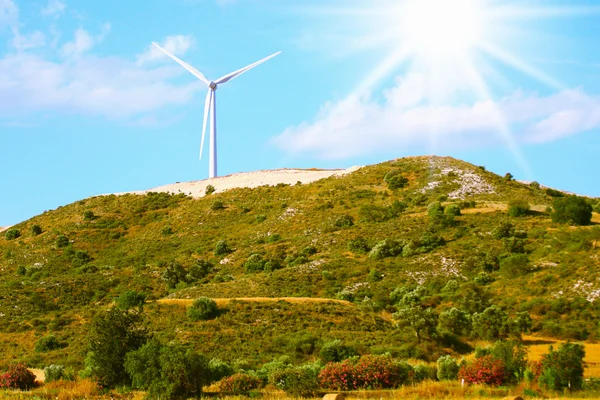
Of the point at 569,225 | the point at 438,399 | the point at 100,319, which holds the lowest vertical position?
the point at 438,399

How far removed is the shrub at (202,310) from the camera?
53719 millimetres

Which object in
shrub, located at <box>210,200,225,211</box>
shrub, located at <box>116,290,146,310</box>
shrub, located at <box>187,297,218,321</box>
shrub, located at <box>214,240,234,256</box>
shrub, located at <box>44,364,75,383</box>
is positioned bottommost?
shrub, located at <box>44,364,75,383</box>

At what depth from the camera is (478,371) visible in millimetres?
31547

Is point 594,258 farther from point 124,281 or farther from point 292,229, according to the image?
point 124,281

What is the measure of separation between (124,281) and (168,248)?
15.0 m

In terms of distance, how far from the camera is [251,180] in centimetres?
12825

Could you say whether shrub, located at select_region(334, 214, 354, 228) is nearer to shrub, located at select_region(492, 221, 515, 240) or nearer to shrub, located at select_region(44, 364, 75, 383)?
shrub, located at select_region(492, 221, 515, 240)

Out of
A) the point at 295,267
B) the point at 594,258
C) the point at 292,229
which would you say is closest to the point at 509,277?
the point at 594,258

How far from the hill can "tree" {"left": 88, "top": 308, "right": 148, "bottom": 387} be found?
990cm

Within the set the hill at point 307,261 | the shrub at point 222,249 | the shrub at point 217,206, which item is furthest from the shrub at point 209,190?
the shrub at point 222,249

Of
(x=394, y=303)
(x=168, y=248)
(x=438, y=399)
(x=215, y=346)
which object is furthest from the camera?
(x=168, y=248)

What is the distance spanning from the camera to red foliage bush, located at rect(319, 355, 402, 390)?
32953 millimetres

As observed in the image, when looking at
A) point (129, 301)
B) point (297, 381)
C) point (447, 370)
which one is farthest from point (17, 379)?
point (129, 301)

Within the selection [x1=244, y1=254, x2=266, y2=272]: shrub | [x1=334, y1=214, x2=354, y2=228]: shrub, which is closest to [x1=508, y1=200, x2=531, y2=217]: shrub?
[x1=334, y1=214, x2=354, y2=228]: shrub
